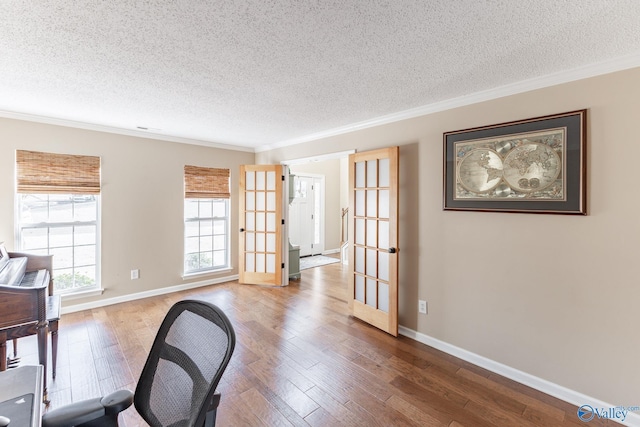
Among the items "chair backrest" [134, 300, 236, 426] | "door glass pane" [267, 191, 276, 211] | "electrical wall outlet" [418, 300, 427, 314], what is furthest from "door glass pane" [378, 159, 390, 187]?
"chair backrest" [134, 300, 236, 426]

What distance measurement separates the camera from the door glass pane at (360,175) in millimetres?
3314

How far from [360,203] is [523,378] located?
215 cm

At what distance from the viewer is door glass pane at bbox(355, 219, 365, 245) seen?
333 centimetres

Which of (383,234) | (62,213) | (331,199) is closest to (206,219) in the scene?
(62,213)

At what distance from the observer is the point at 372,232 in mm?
3213

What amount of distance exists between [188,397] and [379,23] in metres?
1.88

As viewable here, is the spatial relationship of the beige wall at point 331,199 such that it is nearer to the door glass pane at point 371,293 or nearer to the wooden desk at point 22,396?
the door glass pane at point 371,293

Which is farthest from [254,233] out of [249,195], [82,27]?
[82,27]

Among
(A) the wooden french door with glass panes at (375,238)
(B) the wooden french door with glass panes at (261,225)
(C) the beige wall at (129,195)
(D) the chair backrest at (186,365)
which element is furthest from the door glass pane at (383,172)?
(C) the beige wall at (129,195)

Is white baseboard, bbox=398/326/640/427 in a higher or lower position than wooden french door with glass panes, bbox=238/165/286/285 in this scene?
lower

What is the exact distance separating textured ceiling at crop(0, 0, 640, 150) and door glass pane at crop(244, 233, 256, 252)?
2378 millimetres

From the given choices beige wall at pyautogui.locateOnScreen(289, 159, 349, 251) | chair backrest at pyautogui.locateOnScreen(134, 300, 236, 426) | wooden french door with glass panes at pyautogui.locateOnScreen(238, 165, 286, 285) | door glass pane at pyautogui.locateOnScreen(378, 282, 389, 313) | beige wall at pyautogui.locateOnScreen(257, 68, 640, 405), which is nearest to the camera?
chair backrest at pyautogui.locateOnScreen(134, 300, 236, 426)

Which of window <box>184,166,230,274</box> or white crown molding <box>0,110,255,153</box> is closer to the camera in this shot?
white crown molding <box>0,110,255,153</box>

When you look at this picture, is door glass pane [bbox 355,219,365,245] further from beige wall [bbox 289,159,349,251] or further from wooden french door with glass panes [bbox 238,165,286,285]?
beige wall [bbox 289,159,349,251]
